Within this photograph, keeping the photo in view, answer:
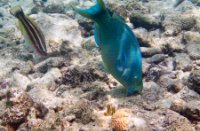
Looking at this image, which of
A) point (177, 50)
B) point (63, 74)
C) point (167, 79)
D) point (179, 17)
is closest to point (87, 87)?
point (63, 74)

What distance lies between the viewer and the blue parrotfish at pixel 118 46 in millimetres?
1987

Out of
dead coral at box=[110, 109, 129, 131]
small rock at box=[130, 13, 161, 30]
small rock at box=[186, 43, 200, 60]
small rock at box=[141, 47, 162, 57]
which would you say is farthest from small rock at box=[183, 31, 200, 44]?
dead coral at box=[110, 109, 129, 131]

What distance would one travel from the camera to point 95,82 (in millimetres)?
3633

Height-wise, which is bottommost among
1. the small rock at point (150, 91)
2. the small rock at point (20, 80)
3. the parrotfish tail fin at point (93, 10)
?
the small rock at point (20, 80)

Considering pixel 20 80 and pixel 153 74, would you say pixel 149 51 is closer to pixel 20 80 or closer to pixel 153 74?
pixel 153 74

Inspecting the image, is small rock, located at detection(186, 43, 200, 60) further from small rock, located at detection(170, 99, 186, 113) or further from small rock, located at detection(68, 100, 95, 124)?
small rock, located at detection(68, 100, 95, 124)

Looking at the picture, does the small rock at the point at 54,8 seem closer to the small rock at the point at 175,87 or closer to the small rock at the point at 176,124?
the small rock at the point at 175,87

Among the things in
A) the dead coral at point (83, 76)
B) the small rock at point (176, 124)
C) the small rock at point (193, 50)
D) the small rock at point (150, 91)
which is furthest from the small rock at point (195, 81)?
the dead coral at point (83, 76)

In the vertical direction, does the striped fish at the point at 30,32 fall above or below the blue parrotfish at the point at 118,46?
below

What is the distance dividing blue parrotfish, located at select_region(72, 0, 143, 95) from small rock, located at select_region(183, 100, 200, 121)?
1013mm

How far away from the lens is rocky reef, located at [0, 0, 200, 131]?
278 centimetres

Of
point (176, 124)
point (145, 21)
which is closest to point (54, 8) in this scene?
point (145, 21)

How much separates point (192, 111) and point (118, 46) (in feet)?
4.66

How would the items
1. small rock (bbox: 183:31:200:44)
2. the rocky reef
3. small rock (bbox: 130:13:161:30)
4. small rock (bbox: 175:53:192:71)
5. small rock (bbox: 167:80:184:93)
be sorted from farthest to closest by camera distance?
small rock (bbox: 130:13:161:30), small rock (bbox: 183:31:200:44), small rock (bbox: 175:53:192:71), small rock (bbox: 167:80:184:93), the rocky reef
